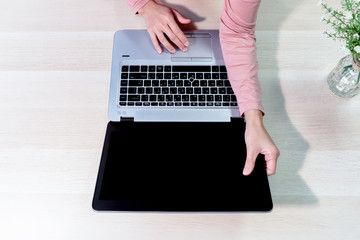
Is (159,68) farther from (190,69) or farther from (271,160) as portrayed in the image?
(271,160)

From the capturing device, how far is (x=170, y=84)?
695mm

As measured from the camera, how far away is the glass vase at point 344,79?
2.22 feet

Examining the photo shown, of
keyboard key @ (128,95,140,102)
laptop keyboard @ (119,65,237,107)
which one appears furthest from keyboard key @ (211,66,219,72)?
keyboard key @ (128,95,140,102)

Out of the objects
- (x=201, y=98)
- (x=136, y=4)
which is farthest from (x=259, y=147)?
(x=136, y=4)

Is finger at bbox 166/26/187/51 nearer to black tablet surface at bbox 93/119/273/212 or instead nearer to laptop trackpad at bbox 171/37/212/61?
laptop trackpad at bbox 171/37/212/61

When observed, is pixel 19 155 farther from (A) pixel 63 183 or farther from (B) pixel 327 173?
(B) pixel 327 173

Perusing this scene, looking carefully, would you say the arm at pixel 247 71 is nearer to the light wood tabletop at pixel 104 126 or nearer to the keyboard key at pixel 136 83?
the light wood tabletop at pixel 104 126

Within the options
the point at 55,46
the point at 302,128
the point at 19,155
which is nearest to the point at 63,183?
the point at 19,155

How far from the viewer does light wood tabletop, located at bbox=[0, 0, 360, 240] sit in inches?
24.1

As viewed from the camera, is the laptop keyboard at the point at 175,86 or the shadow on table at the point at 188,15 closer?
the laptop keyboard at the point at 175,86

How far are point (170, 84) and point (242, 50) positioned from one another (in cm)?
20

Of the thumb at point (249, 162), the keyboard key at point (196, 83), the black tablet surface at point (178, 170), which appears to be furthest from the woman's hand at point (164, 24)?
the thumb at point (249, 162)

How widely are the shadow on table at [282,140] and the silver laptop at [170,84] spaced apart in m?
0.11

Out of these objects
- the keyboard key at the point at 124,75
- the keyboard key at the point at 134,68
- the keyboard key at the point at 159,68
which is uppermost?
the keyboard key at the point at 159,68
